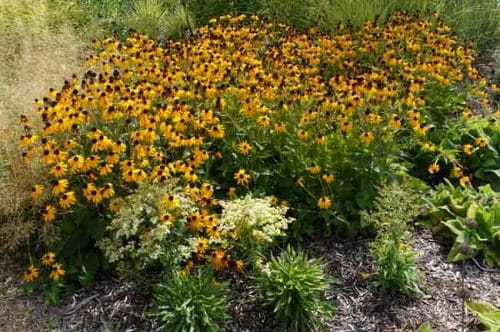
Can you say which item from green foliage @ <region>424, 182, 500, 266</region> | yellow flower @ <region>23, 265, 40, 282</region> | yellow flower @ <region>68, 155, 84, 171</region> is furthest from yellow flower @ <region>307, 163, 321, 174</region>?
yellow flower @ <region>23, 265, 40, 282</region>

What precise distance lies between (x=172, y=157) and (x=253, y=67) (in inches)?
40.4

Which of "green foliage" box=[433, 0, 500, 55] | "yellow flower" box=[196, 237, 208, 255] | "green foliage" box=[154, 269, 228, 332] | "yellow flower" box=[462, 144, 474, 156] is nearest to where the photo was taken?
"green foliage" box=[154, 269, 228, 332]

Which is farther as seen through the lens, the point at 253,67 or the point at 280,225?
the point at 253,67

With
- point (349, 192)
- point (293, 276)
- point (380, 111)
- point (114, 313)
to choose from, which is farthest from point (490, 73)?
point (114, 313)

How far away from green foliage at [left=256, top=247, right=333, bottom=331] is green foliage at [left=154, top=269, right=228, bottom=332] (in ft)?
0.71

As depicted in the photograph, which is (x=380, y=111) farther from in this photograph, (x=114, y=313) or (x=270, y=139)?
(x=114, y=313)

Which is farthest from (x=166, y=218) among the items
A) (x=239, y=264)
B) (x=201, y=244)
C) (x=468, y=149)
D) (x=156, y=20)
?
(x=156, y=20)

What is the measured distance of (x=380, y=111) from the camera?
387 centimetres

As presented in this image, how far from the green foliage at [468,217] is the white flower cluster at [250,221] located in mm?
1048

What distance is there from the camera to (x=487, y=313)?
2893 millimetres

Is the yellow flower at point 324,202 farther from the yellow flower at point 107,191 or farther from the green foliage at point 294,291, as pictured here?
the yellow flower at point 107,191

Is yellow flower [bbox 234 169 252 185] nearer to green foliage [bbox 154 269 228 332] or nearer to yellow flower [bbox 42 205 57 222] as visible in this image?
green foliage [bbox 154 269 228 332]

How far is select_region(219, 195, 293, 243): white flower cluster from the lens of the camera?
116 inches

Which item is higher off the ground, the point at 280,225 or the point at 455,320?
the point at 280,225
